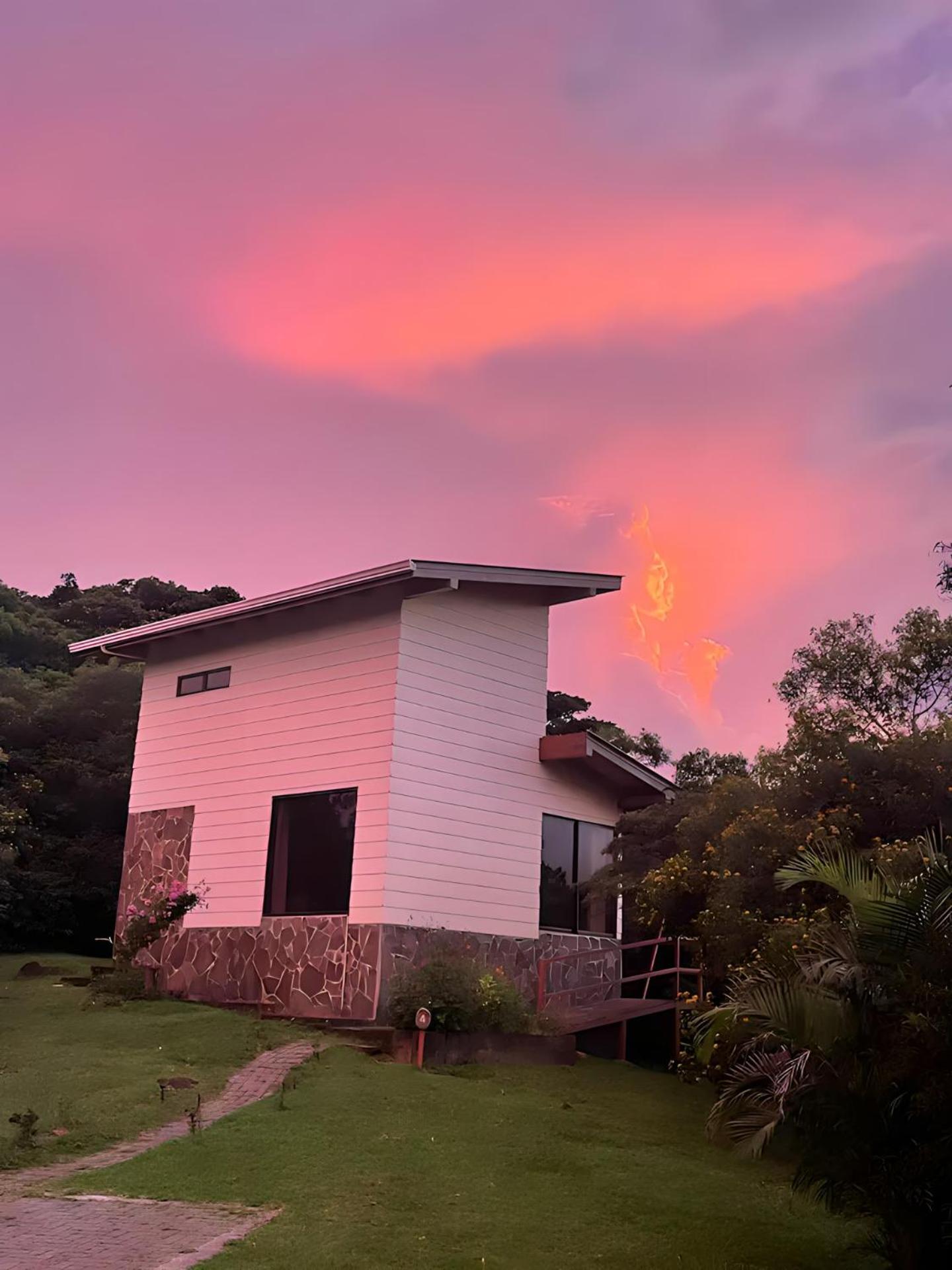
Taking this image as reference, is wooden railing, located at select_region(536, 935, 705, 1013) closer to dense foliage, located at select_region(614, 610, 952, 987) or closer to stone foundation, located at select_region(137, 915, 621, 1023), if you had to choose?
stone foundation, located at select_region(137, 915, 621, 1023)

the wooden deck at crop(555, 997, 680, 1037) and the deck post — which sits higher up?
the deck post

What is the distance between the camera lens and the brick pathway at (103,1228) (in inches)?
244

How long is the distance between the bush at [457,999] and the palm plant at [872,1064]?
19.7 feet

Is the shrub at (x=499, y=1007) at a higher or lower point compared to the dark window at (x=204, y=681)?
lower

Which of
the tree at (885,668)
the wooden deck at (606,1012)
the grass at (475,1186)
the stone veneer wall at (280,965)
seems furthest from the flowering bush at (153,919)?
the tree at (885,668)

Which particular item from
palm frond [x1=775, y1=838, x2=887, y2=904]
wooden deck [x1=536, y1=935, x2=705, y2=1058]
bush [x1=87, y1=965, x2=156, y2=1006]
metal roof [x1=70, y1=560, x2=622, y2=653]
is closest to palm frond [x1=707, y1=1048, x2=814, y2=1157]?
palm frond [x1=775, y1=838, x2=887, y2=904]

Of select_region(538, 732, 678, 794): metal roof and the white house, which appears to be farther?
select_region(538, 732, 678, 794): metal roof

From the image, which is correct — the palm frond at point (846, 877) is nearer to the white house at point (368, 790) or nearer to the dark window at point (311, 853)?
the white house at point (368, 790)

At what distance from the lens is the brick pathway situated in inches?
244

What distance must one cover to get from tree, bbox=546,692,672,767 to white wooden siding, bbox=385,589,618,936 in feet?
4.52

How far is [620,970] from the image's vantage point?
18234 millimetres

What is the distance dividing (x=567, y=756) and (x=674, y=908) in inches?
155

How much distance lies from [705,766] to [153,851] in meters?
9.42

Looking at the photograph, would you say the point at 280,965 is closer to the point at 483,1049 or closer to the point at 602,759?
the point at 483,1049
